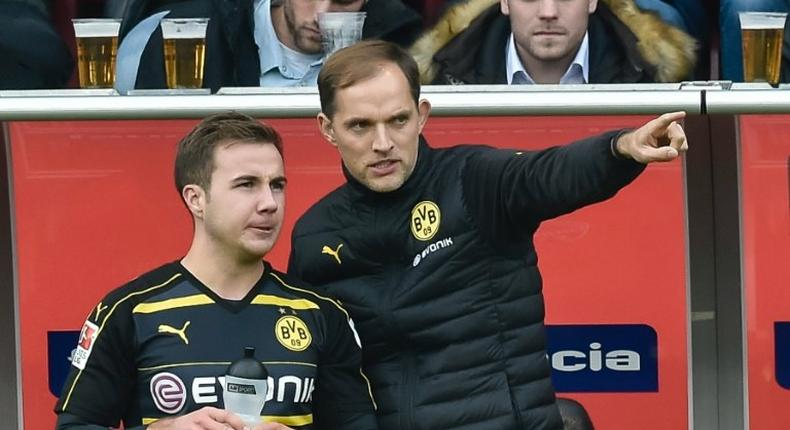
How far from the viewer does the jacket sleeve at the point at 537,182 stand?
3195 millimetres

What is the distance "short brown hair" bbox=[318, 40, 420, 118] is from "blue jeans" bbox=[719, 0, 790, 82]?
1314mm

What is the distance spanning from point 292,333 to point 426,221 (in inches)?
14.3

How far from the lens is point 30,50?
4.64 metres

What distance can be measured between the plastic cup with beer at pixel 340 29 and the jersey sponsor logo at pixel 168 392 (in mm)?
1419

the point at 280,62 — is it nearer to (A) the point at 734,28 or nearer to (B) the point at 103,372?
(A) the point at 734,28

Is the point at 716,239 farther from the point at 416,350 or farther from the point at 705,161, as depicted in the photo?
the point at 416,350

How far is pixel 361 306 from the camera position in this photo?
346 cm

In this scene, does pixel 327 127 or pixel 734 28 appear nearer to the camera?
pixel 327 127

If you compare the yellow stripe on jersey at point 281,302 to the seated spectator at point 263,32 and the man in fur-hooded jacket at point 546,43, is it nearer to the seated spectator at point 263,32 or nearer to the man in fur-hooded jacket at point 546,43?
the seated spectator at point 263,32

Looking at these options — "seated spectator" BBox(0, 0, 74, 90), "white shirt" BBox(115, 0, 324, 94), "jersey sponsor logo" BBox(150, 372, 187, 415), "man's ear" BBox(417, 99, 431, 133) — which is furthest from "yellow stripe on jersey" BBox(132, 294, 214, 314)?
"seated spectator" BBox(0, 0, 74, 90)

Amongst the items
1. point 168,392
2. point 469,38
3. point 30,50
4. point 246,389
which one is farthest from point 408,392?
point 30,50

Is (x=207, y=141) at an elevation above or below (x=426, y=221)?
above

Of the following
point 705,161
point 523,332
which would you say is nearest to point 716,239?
point 705,161

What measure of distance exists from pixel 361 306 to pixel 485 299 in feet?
0.84
